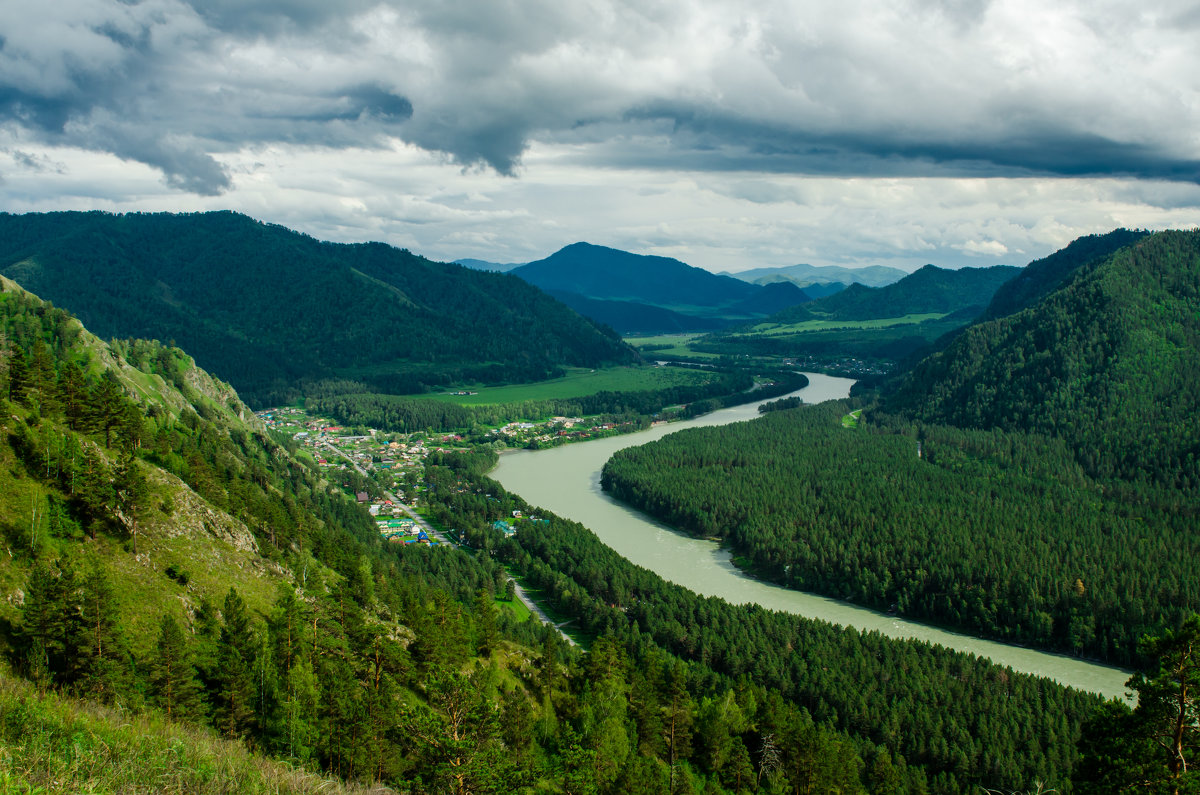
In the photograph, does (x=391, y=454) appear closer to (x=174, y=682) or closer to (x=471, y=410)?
(x=471, y=410)

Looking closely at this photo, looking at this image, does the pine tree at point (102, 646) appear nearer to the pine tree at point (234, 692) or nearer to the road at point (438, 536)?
the pine tree at point (234, 692)

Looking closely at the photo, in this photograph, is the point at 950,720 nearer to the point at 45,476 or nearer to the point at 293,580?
the point at 293,580

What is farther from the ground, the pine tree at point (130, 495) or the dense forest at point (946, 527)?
the pine tree at point (130, 495)

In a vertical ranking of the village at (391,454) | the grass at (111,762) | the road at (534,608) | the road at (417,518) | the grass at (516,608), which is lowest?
the road at (534,608)

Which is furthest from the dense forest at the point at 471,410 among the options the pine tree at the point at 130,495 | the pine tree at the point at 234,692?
the pine tree at the point at 234,692

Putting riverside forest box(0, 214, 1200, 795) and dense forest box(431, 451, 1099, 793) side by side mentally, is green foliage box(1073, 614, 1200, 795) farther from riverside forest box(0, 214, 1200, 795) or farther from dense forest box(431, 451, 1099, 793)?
dense forest box(431, 451, 1099, 793)

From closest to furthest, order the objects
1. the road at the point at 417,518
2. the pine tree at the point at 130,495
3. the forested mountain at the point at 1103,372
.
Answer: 1. the pine tree at the point at 130,495
2. the road at the point at 417,518
3. the forested mountain at the point at 1103,372

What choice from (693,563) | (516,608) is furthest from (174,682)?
(693,563)
